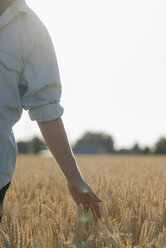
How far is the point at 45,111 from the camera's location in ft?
4.62

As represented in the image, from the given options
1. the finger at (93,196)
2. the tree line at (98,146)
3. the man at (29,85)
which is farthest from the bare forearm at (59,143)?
the tree line at (98,146)

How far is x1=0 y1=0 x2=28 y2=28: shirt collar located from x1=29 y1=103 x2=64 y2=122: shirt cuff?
13.0 inches

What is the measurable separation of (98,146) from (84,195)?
6810 centimetres

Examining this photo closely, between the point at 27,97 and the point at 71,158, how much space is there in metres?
0.28

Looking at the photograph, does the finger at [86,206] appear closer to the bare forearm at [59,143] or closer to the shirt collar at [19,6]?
the bare forearm at [59,143]

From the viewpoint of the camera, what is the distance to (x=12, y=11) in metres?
1.39

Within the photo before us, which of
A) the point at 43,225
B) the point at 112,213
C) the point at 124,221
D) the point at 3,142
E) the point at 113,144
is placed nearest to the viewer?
the point at 3,142

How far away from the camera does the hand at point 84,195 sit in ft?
4.78

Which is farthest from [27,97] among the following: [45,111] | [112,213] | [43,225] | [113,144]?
[113,144]

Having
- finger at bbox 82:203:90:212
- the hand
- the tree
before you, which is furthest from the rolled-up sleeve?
the tree

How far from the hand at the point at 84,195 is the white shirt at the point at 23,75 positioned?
0.25 metres

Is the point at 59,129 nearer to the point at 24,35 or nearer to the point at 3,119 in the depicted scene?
the point at 3,119

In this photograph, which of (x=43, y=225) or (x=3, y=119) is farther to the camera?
(x=43, y=225)

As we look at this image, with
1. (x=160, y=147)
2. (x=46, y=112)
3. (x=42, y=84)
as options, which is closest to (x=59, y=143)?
(x=46, y=112)
